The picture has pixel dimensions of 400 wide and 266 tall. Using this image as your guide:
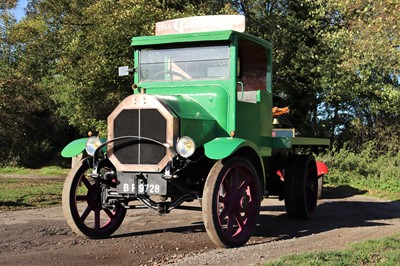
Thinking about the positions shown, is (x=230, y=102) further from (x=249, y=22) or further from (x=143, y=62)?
(x=249, y=22)

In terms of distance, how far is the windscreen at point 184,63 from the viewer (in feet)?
25.8

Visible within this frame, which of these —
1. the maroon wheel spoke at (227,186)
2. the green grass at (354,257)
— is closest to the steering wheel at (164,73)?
the maroon wheel spoke at (227,186)

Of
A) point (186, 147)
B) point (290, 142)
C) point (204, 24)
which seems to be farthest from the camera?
point (290, 142)

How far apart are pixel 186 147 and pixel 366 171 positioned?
40.0ft

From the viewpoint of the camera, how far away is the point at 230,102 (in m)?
7.71

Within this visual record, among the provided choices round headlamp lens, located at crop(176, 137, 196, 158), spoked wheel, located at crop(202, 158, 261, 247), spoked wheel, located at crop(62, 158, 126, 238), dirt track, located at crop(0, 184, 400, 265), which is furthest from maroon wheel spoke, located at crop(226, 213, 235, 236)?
spoked wheel, located at crop(62, 158, 126, 238)

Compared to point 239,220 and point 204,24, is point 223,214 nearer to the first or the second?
point 239,220

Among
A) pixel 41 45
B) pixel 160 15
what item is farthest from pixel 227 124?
pixel 41 45

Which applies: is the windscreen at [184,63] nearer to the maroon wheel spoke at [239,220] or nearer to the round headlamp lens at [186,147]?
the round headlamp lens at [186,147]

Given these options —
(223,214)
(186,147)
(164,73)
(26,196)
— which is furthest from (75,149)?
(26,196)

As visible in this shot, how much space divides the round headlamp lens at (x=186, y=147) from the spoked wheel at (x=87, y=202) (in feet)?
4.65

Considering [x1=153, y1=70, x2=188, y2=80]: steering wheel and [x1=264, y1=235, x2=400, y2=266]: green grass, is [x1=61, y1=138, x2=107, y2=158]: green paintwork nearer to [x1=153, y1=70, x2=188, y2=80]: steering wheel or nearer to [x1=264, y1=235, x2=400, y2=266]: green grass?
[x1=153, y1=70, x2=188, y2=80]: steering wheel

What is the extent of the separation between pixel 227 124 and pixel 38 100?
22551 millimetres

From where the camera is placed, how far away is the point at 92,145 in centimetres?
749
